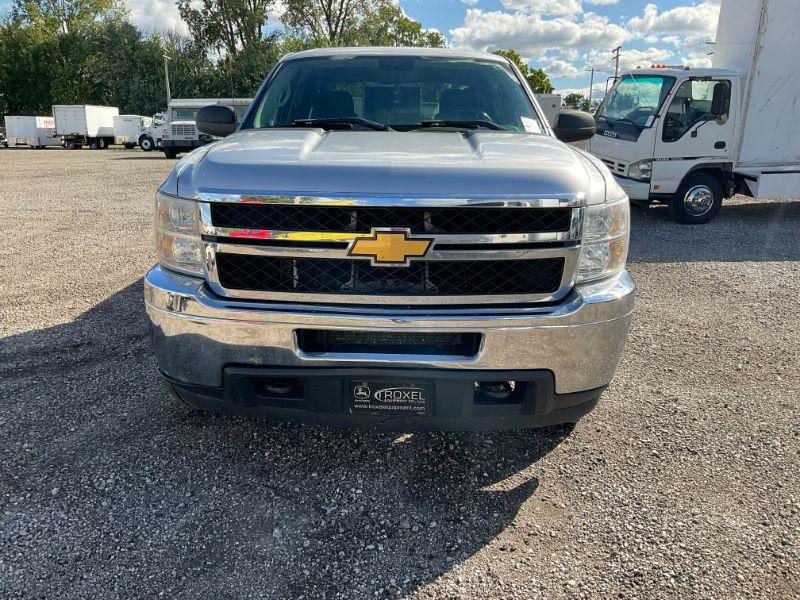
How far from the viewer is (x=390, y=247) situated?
7.41 ft

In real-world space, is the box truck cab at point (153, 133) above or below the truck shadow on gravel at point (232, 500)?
above

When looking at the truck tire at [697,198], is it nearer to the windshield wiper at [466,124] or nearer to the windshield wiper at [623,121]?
the windshield wiper at [623,121]

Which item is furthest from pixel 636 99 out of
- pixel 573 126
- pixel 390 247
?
pixel 390 247

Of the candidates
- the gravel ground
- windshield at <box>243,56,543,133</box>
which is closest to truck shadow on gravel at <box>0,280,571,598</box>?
the gravel ground

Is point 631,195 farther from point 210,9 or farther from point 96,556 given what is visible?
point 210,9

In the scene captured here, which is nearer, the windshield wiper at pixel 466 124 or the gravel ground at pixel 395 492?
the gravel ground at pixel 395 492

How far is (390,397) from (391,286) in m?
0.43

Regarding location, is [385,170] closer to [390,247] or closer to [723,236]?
[390,247]

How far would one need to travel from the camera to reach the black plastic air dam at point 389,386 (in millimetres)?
2307

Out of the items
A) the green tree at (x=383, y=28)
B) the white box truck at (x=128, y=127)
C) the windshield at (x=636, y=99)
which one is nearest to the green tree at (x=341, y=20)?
the green tree at (x=383, y=28)

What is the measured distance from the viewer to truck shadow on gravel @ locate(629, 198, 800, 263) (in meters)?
7.77

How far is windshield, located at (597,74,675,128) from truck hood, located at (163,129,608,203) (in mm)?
7837

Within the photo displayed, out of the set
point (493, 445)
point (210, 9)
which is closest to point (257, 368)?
point (493, 445)

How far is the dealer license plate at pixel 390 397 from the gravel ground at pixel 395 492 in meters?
0.49
